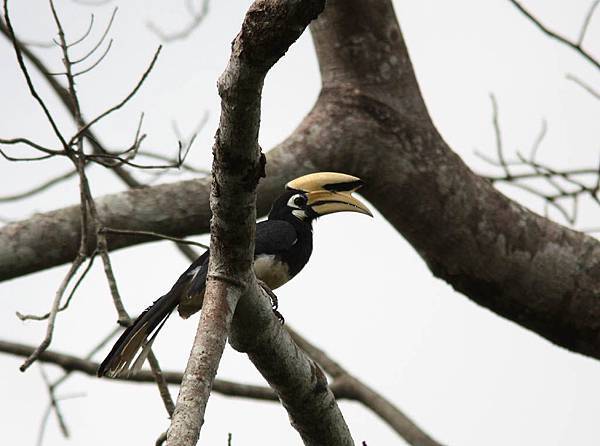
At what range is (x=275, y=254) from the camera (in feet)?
12.7

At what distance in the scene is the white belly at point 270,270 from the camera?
3.83m

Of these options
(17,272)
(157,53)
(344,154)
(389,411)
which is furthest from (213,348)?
(389,411)

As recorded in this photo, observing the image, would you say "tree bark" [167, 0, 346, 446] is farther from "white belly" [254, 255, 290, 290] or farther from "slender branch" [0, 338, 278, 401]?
"slender branch" [0, 338, 278, 401]

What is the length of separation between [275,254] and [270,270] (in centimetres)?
6

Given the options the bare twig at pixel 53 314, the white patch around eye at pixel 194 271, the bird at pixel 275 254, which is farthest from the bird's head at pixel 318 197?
the bare twig at pixel 53 314

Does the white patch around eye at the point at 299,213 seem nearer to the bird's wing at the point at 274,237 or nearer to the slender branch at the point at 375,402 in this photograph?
the bird's wing at the point at 274,237

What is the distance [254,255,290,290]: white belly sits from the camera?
12.6 ft

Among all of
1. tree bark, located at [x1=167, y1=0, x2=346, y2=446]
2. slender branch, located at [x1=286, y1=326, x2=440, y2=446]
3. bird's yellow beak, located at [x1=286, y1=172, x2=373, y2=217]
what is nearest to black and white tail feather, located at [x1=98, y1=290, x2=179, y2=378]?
tree bark, located at [x1=167, y1=0, x2=346, y2=446]

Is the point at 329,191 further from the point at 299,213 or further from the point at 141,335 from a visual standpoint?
the point at 141,335

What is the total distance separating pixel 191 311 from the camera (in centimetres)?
372

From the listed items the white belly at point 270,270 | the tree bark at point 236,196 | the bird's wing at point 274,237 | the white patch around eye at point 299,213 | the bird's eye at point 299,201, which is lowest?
the tree bark at point 236,196

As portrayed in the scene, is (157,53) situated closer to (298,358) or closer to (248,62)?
(298,358)

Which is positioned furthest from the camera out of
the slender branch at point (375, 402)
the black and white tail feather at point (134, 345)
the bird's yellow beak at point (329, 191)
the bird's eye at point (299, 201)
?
the slender branch at point (375, 402)

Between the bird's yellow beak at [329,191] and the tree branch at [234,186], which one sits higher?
the bird's yellow beak at [329,191]
